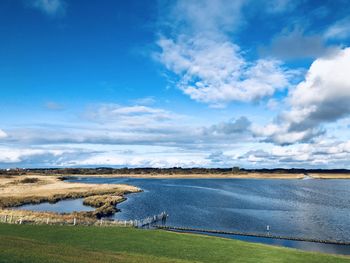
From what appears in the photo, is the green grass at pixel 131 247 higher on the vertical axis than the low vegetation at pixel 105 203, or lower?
lower

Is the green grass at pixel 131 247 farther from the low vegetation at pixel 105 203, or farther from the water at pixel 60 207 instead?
the water at pixel 60 207

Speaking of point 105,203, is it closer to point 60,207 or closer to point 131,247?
point 60,207

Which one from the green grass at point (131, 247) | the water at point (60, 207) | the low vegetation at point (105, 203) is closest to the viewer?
the green grass at point (131, 247)

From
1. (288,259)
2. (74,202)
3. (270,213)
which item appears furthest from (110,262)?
(74,202)

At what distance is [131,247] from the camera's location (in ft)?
119

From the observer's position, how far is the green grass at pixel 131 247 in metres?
28.9

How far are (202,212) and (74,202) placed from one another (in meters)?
38.8

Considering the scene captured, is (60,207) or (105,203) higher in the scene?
(105,203)

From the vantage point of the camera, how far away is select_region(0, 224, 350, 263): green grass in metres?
28.9

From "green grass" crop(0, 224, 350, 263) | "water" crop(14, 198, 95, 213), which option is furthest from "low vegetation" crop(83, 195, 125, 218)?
"green grass" crop(0, 224, 350, 263)

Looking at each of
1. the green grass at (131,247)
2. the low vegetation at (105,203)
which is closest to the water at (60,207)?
the low vegetation at (105,203)

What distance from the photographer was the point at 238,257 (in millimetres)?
35000

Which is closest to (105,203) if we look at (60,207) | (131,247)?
(60,207)

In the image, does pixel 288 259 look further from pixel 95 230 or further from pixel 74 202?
pixel 74 202
